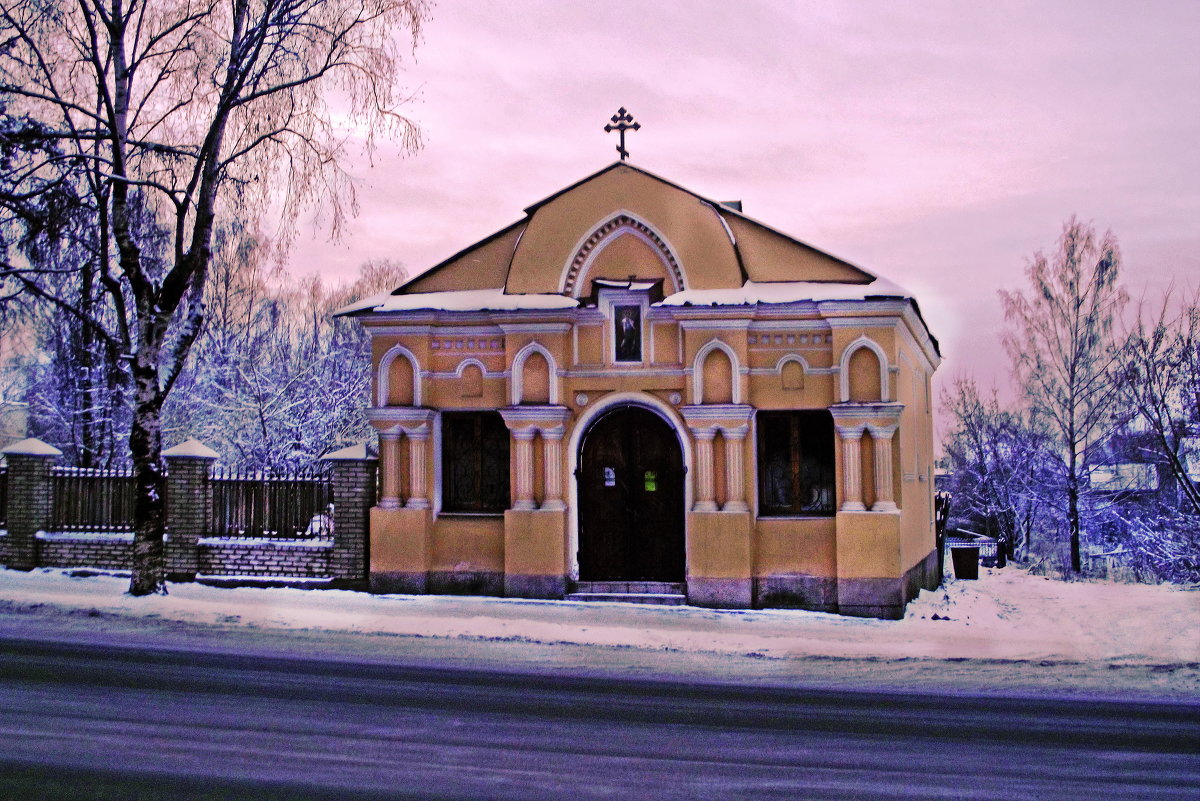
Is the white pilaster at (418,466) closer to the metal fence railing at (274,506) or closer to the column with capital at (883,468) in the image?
the metal fence railing at (274,506)

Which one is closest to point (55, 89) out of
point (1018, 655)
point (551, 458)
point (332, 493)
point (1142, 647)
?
point (332, 493)

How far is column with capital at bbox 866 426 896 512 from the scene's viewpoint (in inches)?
516

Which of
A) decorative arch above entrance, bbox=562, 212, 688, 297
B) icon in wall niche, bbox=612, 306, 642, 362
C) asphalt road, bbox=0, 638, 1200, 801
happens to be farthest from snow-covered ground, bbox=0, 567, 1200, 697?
decorative arch above entrance, bbox=562, 212, 688, 297

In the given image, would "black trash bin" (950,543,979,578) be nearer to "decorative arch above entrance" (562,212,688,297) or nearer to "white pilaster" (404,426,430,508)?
"decorative arch above entrance" (562,212,688,297)

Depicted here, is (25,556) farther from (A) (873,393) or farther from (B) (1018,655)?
(B) (1018,655)

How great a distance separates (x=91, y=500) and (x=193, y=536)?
2.49 meters

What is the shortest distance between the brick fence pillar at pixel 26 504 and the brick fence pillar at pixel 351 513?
18.8ft

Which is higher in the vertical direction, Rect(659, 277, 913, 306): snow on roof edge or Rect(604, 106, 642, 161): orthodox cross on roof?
Rect(604, 106, 642, 161): orthodox cross on roof

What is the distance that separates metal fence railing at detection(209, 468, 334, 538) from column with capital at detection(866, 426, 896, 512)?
8111 mm

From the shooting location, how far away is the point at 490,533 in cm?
1434

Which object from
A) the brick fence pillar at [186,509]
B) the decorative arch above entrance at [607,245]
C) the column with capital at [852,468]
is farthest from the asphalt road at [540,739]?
the decorative arch above entrance at [607,245]

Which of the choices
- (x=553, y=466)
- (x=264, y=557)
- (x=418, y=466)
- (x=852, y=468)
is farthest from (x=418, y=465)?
(x=852, y=468)

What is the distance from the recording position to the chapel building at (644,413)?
13.3 meters

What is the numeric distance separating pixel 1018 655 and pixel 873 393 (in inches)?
159
